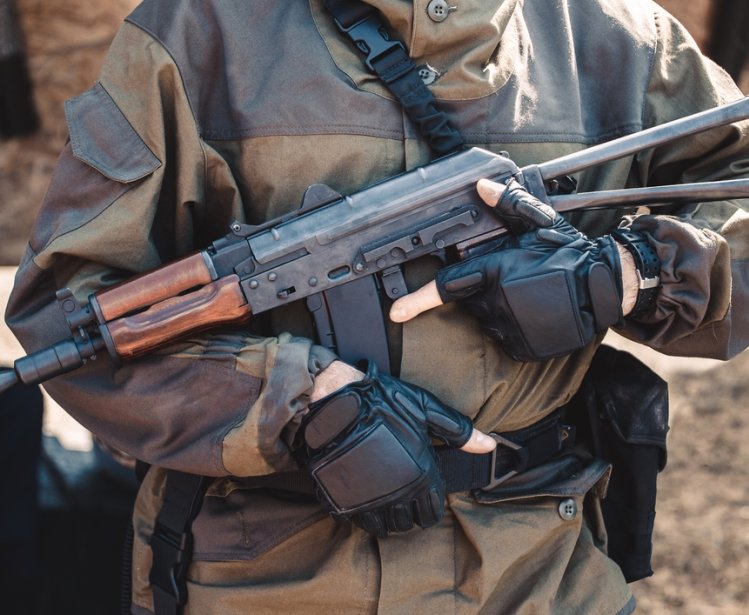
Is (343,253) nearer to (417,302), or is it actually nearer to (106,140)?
(417,302)

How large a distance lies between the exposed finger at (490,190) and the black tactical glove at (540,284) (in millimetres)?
13

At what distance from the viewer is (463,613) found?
1.92 m

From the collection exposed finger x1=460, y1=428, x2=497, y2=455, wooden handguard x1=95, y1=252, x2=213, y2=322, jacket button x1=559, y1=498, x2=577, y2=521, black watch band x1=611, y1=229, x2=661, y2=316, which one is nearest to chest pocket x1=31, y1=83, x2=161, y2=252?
wooden handguard x1=95, y1=252, x2=213, y2=322

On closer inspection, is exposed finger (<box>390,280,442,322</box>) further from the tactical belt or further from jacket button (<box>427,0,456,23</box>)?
jacket button (<box>427,0,456,23</box>)

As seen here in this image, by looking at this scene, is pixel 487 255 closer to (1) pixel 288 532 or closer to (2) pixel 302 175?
(2) pixel 302 175

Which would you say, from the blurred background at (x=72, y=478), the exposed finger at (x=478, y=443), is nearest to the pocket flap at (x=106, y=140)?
the exposed finger at (x=478, y=443)

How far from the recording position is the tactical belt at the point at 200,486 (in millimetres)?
1958

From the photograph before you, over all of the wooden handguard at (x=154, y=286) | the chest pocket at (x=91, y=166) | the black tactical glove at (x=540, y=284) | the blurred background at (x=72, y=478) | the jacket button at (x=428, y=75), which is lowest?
the blurred background at (x=72, y=478)

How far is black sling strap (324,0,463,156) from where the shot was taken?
1920 millimetres

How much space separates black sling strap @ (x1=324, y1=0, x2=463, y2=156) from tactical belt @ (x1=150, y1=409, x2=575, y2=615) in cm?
59

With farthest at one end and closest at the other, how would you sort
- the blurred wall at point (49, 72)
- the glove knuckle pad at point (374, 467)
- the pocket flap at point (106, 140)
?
the blurred wall at point (49, 72), the pocket flap at point (106, 140), the glove knuckle pad at point (374, 467)

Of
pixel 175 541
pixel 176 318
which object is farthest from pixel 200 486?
pixel 176 318

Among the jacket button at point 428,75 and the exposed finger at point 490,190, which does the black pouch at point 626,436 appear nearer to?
the exposed finger at point 490,190

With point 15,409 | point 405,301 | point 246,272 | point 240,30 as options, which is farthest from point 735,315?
point 15,409
